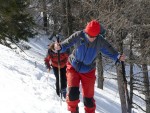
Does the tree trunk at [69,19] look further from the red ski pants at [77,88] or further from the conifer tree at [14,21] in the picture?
the red ski pants at [77,88]

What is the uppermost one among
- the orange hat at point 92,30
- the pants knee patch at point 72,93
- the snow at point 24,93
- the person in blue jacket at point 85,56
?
the orange hat at point 92,30

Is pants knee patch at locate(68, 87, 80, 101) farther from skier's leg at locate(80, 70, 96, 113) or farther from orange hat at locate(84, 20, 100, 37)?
orange hat at locate(84, 20, 100, 37)

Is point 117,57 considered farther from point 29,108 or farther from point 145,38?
point 145,38

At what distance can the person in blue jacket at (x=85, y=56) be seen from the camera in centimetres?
683

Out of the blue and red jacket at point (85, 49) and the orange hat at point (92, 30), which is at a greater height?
the orange hat at point (92, 30)

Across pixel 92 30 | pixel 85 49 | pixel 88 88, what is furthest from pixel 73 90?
pixel 92 30

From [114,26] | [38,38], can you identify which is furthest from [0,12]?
[38,38]

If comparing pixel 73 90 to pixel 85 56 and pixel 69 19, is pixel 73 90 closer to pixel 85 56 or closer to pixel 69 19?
pixel 85 56

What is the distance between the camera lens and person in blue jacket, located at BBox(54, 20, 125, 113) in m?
6.83

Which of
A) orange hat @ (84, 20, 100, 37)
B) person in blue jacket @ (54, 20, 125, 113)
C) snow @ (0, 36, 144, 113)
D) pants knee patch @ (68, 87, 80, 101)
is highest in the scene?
orange hat @ (84, 20, 100, 37)

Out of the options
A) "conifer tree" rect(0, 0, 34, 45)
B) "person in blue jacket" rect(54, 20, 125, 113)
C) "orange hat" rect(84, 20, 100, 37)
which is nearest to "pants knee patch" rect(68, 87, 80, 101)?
"person in blue jacket" rect(54, 20, 125, 113)

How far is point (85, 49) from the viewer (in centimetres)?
684

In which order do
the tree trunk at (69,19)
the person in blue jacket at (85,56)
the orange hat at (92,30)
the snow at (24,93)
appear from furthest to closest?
the tree trunk at (69,19)
the snow at (24,93)
the person in blue jacket at (85,56)
the orange hat at (92,30)

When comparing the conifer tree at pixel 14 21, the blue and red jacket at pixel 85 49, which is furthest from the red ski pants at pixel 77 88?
the conifer tree at pixel 14 21
